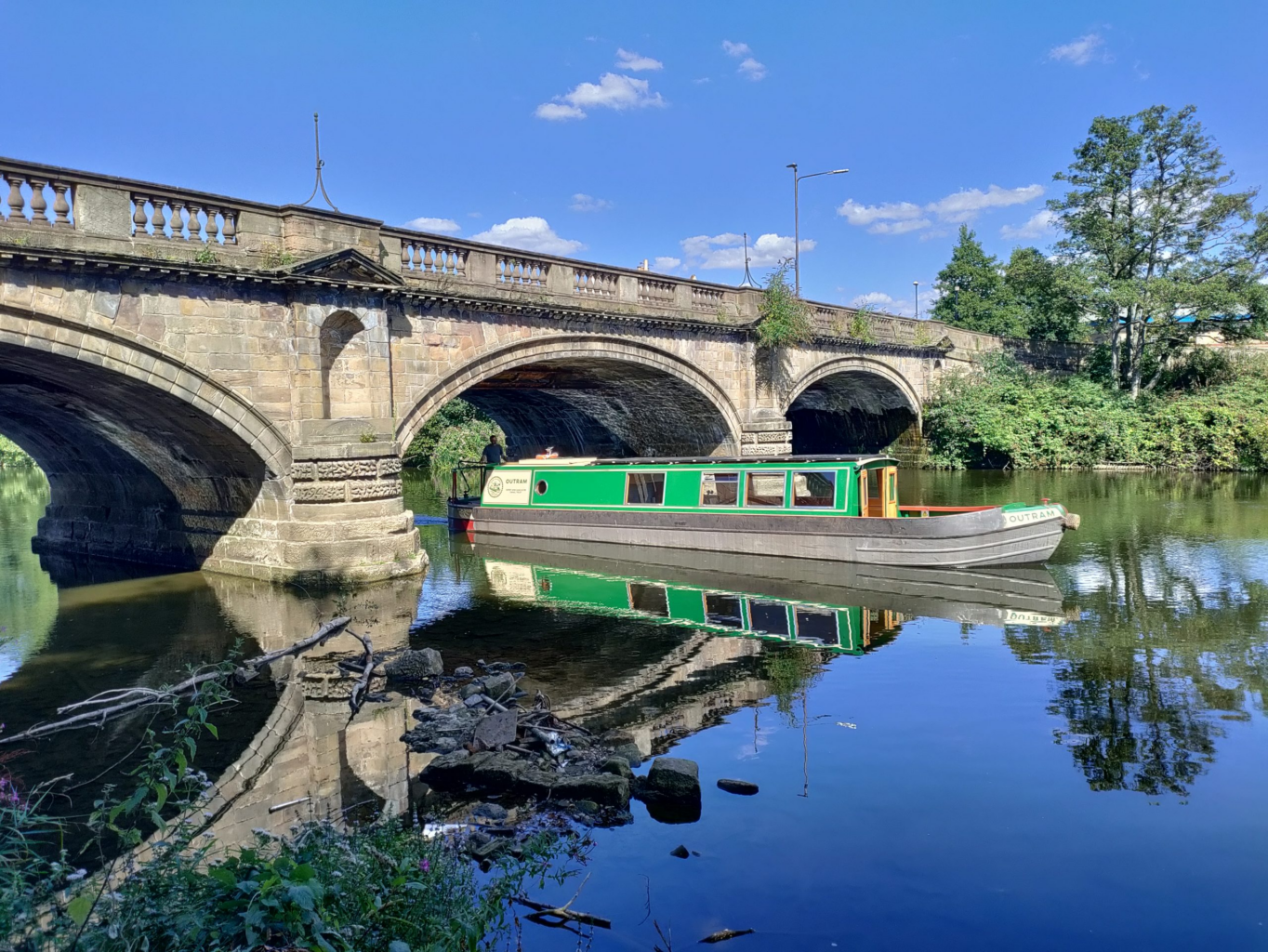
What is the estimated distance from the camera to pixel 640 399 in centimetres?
2206

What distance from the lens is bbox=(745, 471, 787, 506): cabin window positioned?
1433cm

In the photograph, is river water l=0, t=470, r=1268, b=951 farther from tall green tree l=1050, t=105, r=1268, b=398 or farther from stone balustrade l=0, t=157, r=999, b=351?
tall green tree l=1050, t=105, r=1268, b=398

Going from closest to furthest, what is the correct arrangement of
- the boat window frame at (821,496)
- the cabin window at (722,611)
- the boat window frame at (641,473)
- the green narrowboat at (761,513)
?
the cabin window at (722,611)
the green narrowboat at (761,513)
the boat window frame at (821,496)
the boat window frame at (641,473)

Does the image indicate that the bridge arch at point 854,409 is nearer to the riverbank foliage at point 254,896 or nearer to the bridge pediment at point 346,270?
the bridge pediment at point 346,270

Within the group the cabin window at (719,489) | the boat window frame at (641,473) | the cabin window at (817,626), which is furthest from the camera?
the boat window frame at (641,473)

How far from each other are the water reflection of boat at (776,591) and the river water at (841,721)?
7 cm

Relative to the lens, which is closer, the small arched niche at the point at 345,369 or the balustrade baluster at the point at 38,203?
the balustrade baluster at the point at 38,203

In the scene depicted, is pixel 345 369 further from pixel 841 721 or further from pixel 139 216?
pixel 841 721

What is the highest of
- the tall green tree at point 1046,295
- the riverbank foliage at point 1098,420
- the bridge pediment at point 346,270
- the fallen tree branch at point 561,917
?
the tall green tree at point 1046,295

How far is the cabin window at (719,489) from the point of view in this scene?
586 inches

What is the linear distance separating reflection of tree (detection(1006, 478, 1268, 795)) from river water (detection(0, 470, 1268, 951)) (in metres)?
0.04

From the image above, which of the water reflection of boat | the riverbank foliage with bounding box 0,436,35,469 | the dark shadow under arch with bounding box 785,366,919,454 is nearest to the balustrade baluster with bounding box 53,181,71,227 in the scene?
the water reflection of boat

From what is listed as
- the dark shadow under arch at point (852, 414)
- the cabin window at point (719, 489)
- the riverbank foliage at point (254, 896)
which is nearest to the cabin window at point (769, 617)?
the cabin window at point (719, 489)

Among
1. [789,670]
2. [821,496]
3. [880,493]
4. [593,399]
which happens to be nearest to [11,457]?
[593,399]
